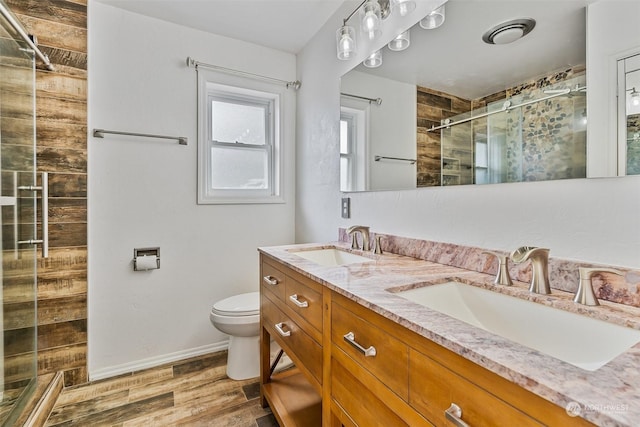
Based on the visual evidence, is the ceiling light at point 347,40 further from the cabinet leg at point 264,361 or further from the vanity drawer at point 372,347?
the cabinet leg at point 264,361

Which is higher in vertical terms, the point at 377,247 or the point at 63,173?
the point at 63,173

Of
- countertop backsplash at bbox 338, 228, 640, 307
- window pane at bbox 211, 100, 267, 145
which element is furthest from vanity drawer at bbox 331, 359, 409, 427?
window pane at bbox 211, 100, 267, 145

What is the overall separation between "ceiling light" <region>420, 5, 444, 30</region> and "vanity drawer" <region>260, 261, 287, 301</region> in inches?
51.1

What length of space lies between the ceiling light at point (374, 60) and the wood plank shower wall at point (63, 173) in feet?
5.73

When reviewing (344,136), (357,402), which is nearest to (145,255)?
(344,136)

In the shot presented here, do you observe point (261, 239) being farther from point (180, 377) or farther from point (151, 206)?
point (180, 377)

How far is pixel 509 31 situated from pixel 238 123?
1965 millimetres

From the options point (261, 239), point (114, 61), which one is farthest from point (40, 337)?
point (114, 61)

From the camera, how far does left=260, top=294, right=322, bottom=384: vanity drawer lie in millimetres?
1093

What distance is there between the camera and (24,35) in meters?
1.53

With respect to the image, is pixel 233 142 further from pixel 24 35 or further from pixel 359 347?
pixel 359 347

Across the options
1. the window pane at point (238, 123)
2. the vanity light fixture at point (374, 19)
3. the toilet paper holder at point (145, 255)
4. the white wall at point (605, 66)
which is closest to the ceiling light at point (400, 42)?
the vanity light fixture at point (374, 19)

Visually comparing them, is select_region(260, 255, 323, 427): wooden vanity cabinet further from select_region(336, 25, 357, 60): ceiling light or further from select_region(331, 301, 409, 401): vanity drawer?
select_region(336, 25, 357, 60): ceiling light

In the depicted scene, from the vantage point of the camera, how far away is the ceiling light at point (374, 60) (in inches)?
65.5
